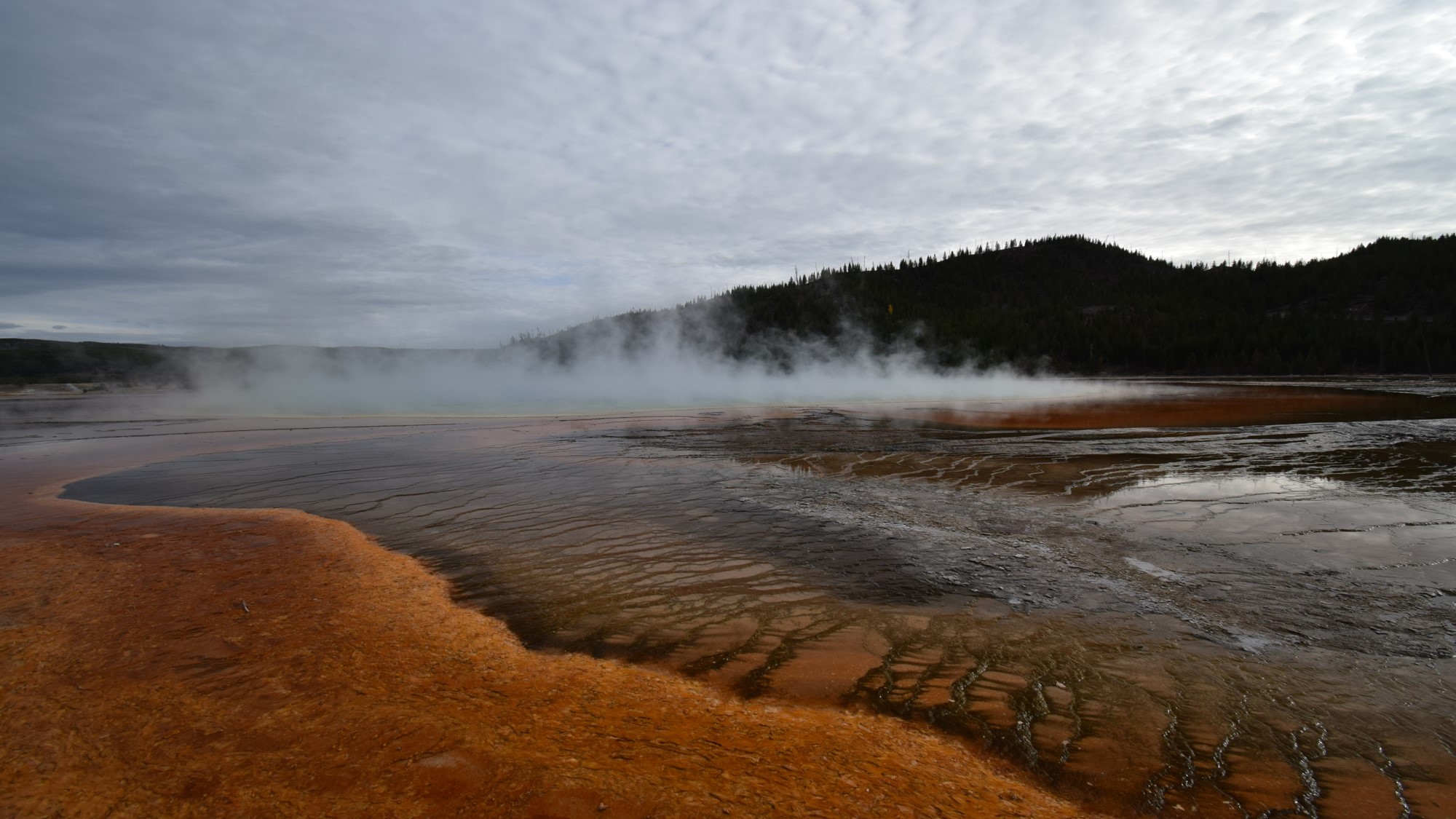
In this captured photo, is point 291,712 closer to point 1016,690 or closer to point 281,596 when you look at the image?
point 281,596

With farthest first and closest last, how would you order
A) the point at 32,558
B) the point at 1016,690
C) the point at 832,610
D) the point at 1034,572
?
the point at 32,558 → the point at 1034,572 → the point at 832,610 → the point at 1016,690

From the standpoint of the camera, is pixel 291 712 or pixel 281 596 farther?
pixel 281 596

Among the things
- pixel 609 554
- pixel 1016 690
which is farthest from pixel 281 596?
pixel 1016 690

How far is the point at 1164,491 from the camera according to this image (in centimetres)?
864

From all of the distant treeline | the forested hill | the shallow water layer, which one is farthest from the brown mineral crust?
the distant treeline

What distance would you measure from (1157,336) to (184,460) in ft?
277

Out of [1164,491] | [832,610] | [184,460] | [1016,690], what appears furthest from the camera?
[184,460]

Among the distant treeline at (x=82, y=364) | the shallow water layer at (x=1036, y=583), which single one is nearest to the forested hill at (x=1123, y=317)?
the distant treeline at (x=82, y=364)

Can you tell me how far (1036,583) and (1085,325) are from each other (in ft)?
280

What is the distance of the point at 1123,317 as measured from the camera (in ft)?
268

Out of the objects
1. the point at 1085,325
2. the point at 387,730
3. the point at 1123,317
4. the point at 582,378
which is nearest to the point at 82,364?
the point at 582,378

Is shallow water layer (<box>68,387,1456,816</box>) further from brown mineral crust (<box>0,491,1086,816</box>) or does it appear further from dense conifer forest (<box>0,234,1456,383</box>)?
dense conifer forest (<box>0,234,1456,383</box>)

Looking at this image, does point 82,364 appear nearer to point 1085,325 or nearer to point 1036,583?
point 1036,583

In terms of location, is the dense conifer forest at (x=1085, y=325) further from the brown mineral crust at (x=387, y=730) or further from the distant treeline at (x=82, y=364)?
the brown mineral crust at (x=387, y=730)
